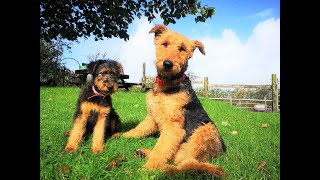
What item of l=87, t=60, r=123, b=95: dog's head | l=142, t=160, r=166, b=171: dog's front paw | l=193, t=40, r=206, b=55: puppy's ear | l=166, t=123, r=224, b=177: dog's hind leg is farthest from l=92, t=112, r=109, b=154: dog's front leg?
l=193, t=40, r=206, b=55: puppy's ear

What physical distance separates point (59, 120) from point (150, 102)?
112cm

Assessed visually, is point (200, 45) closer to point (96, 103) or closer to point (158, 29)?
point (158, 29)

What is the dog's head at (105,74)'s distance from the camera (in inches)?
89.5

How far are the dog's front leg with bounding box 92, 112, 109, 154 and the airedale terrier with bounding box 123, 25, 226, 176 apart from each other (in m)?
0.41

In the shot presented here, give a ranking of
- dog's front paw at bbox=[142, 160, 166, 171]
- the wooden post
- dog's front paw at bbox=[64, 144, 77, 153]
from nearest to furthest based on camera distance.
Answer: the wooden post < dog's front paw at bbox=[142, 160, 166, 171] < dog's front paw at bbox=[64, 144, 77, 153]

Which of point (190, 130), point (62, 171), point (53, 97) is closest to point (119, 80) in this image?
point (53, 97)

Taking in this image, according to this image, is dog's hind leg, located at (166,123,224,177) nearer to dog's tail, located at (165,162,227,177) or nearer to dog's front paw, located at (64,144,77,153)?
dog's tail, located at (165,162,227,177)

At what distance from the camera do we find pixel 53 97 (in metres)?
2.27

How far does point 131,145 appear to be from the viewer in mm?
2250

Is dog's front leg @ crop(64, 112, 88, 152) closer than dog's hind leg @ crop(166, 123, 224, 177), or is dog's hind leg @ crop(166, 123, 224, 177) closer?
dog's hind leg @ crop(166, 123, 224, 177)

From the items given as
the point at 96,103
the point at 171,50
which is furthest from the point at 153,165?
the point at 96,103

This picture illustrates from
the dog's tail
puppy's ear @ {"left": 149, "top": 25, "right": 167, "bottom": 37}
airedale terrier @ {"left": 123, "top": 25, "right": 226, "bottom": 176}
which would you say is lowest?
the dog's tail

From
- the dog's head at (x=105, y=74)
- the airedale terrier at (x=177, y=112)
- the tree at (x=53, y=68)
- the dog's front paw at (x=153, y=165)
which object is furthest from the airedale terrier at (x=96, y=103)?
the dog's front paw at (x=153, y=165)

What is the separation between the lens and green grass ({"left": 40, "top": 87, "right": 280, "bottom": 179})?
158 cm
